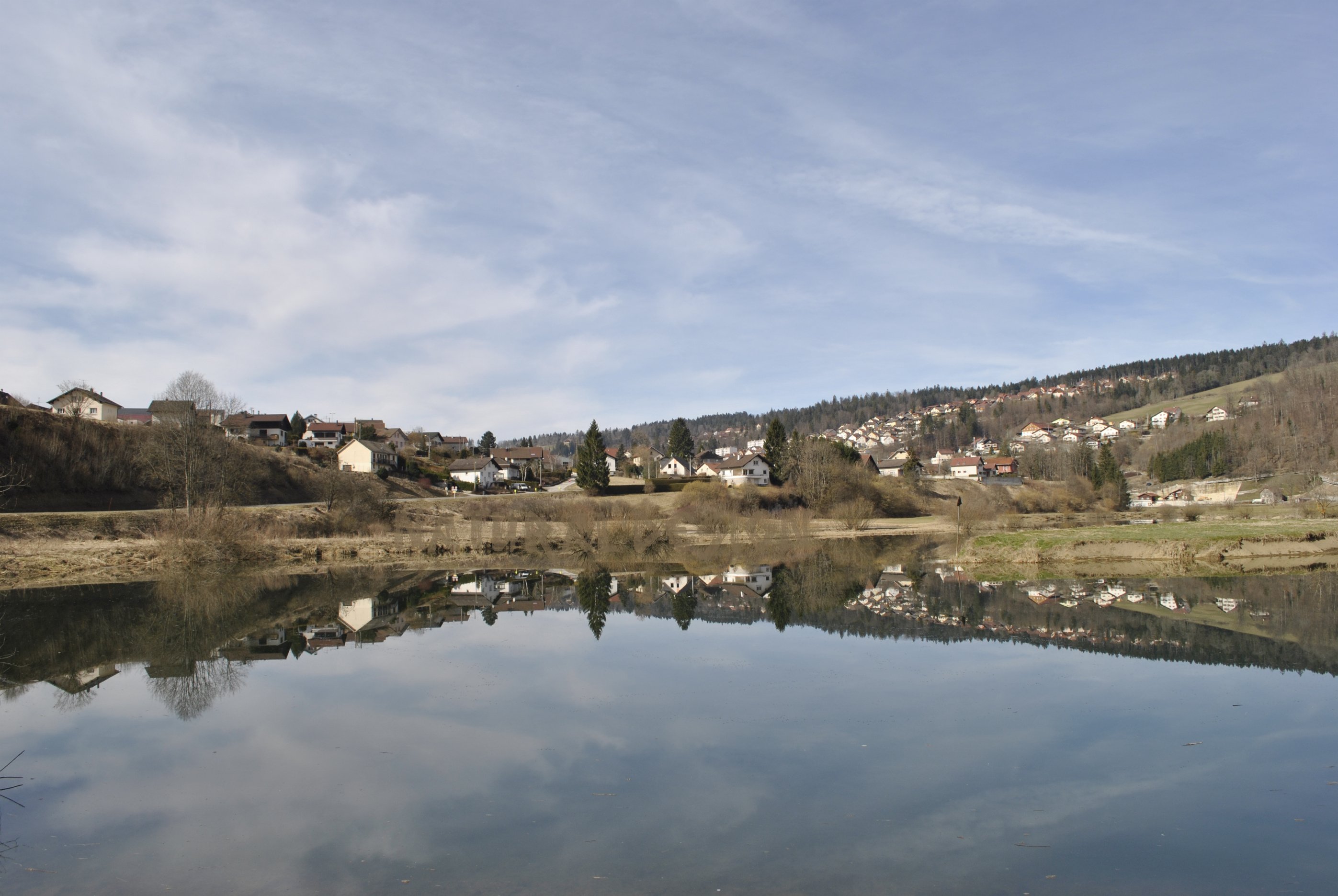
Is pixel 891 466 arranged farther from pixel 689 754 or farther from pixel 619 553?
pixel 689 754

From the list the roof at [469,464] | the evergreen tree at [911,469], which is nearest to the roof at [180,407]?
the roof at [469,464]

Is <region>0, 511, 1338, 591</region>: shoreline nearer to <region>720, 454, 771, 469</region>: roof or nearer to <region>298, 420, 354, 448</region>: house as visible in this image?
<region>720, 454, 771, 469</region>: roof

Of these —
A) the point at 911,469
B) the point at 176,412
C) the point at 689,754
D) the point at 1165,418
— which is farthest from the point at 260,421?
the point at 1165,418

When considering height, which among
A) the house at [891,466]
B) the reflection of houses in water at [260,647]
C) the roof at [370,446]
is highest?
the roof at [370,446]

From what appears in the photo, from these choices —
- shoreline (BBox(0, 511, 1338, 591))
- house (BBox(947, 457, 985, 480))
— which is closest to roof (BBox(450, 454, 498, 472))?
shoreline (BBox(0, 511, 1338, 591))

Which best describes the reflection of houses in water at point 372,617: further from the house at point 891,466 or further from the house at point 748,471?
the house at point 891,466

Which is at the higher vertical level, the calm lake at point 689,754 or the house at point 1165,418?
the house at point 1165,418

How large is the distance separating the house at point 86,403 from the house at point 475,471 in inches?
1286

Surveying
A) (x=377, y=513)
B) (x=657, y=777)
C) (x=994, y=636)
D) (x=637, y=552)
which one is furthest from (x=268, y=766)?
(x=377, y=513)

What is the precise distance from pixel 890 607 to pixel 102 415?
269 ft

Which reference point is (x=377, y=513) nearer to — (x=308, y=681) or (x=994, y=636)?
(x=308, y=681)

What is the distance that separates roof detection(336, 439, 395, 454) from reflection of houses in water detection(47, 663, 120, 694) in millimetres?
64994

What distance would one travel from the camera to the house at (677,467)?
106869 mm

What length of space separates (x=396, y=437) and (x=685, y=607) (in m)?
94.8
